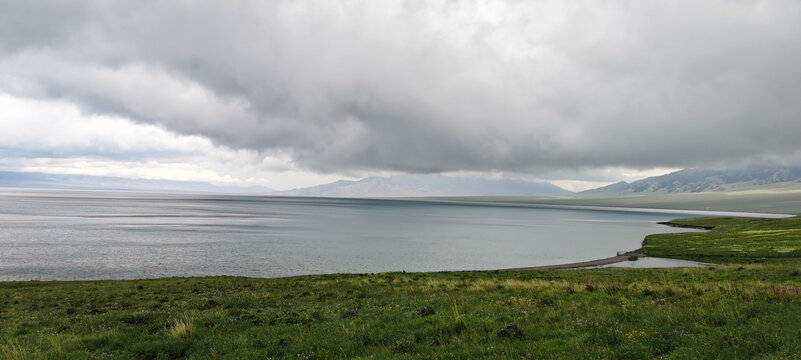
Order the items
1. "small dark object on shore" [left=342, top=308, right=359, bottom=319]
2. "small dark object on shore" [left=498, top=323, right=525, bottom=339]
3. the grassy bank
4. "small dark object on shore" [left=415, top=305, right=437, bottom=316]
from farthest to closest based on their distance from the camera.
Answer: "small dark object on shore" [left=342, top=308, right=359, bottom=319]
"small dark object on shore" [left=415, top=305, right=437, bottom=316]
"small dark object on shore" [left=498, top=323, right=525, bottom=339]
the grassy bank

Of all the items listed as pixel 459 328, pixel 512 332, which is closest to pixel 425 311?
pixel 459 328

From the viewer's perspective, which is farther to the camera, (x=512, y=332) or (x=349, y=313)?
(x=349, y=313)

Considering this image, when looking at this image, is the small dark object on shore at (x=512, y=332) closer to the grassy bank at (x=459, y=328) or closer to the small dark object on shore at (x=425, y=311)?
the grassy bank at (x=459, y=328)

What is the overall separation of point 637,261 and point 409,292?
6383cm

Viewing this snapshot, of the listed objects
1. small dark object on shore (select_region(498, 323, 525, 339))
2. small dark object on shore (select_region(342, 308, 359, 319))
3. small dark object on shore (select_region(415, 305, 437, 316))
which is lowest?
small dark object on shore (select_region(342, 308, 359, 319))

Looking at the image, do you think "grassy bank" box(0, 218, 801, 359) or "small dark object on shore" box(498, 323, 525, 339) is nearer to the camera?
"grassy bank" box(0, 218, 801, 359)

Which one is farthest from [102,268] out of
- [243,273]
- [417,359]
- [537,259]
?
[537,259]

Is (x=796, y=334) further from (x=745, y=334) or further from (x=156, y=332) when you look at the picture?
(x=156, y=332)

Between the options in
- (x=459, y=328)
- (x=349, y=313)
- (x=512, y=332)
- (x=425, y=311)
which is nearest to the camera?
(x=512, y=332)

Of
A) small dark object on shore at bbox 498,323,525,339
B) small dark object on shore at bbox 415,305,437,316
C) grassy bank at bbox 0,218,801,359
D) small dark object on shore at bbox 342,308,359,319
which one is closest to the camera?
grassy bank at bbox 0,218,801,359

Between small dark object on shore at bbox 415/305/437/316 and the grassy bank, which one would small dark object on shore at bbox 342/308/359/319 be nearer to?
the grassy bank

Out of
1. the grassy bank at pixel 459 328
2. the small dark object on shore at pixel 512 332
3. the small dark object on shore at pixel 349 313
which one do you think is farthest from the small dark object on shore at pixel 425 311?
the small dark object on shore at pixel 512 332

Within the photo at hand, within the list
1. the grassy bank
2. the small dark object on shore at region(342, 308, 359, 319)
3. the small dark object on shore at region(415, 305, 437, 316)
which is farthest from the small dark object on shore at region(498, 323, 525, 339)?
the small dark object on shore at region(342, 308, 359, 319)

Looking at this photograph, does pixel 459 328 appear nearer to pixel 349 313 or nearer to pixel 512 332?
pixel 512 332
